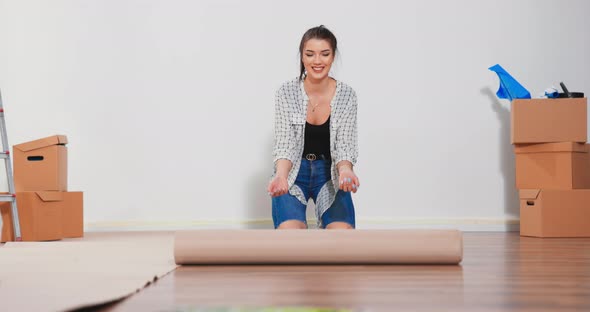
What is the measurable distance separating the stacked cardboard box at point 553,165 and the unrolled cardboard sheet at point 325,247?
5.72 ft

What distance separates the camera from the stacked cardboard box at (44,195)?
320 centimetres

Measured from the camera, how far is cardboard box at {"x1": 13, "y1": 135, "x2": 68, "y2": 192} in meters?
3.33

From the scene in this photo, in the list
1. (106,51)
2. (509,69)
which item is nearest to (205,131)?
(106,51)

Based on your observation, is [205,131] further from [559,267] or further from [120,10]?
[559,267]

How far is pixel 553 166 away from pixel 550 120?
9.3 inches

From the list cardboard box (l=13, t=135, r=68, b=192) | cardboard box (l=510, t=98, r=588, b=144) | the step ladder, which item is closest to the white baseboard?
cardboard box (l=510, t=98, r=588, b=144)

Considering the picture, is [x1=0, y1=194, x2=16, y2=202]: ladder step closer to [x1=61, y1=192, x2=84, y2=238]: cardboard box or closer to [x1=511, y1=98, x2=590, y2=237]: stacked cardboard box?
[x1=61, y1=192, x2=84, y2=238]: cardboard box

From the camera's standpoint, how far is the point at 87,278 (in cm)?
152

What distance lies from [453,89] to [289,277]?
2649 mm

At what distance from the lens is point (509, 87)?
3641 millimetres

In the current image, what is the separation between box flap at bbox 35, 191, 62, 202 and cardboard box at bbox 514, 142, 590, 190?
7.84 feet

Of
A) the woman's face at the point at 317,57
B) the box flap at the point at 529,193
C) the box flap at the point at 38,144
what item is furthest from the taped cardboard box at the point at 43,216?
the box flap at the point at 529,193

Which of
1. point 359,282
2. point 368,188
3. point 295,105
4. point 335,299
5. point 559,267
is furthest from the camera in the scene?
point 368,188

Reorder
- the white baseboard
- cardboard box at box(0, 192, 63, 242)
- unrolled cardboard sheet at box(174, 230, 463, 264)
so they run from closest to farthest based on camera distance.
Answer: unrolled cardboard sheet at box(174, 230, 463, 264) → cardboard box at box(0, 192, 63, 242) → the white baseboard
